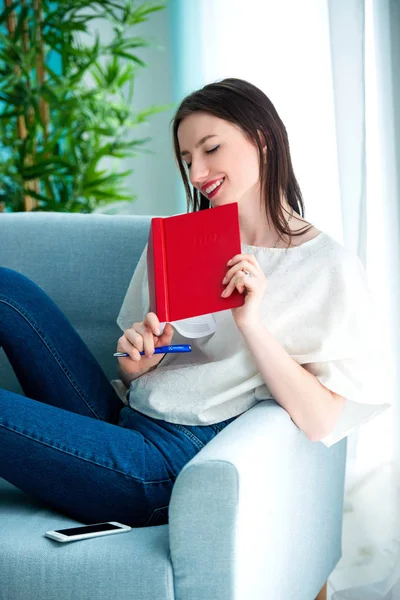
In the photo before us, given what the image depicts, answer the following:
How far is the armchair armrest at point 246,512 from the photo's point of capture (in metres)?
1.01

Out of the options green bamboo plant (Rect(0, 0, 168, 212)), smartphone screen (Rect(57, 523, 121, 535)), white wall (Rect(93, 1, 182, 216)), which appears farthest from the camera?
white wall (Rect(93, 1, 182, 216))

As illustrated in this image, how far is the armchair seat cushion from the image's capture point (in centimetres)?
105

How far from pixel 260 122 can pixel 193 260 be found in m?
0.34

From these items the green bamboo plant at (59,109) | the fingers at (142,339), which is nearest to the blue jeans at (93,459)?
the fingers at (142,339)

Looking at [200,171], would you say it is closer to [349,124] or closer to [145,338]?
[145,338]

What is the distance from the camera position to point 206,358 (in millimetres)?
1461

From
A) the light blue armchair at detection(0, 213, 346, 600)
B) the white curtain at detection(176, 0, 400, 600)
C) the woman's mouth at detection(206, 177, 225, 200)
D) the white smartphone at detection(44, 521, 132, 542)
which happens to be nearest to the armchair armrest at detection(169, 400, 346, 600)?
the light blue armchair at detection(0, 213, 346, 600)

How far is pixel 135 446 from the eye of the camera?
1.26 meters

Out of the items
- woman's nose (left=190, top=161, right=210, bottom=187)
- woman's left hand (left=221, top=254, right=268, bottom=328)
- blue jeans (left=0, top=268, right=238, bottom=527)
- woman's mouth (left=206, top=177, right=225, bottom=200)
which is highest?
woman's nose (left=190, top=161, right=210, bottom=187)

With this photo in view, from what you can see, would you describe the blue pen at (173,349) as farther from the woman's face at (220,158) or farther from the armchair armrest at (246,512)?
the woman's face at (220,158)

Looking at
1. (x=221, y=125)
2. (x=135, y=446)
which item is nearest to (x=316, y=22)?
(x=221, y=125)

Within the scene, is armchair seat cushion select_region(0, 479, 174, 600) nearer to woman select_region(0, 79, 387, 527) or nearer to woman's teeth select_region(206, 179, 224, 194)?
woman select_region(0, 79, 387, 527)

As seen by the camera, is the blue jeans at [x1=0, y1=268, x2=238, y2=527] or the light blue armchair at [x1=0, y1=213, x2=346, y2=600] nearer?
the light blue armchair at [x1=0, y1=213, x2=346, y2=600]

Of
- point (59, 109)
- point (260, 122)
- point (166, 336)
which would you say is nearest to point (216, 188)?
point (260, 122)
